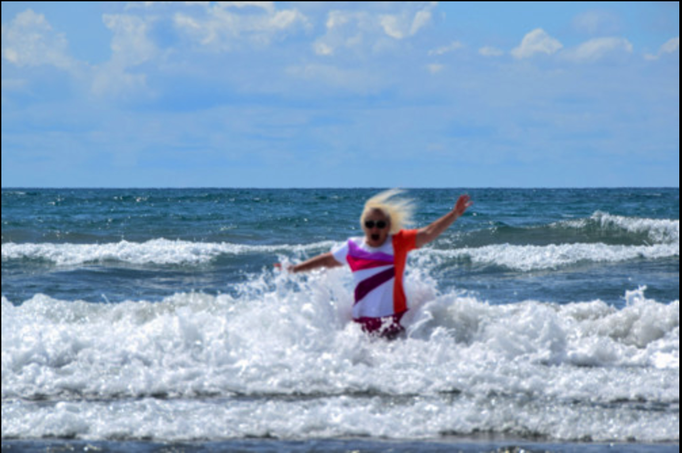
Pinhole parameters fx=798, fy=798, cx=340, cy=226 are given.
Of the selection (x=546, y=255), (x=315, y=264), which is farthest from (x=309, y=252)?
(x=315, y=264)

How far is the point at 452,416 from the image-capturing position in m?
5.64

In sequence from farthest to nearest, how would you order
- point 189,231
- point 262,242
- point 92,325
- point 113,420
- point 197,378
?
point 189,231
point 262,242
point 92,325
point 197,378
point 113,420

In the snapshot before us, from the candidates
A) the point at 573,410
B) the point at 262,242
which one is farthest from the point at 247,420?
the point at 262,242

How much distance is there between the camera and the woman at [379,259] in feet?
23.5

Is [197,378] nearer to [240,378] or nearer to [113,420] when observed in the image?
[240,378]

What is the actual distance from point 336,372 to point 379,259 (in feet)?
3.64

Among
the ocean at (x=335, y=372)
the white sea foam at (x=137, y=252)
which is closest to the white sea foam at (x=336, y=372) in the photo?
the ocean at (x=335, y=372)

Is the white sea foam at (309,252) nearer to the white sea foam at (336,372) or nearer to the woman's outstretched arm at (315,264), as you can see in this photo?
the white sea foam at (336,372)

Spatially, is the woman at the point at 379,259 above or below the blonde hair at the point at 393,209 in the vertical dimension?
below

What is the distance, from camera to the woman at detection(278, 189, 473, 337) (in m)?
7.16

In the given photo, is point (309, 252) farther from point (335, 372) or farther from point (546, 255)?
point (335, 372)

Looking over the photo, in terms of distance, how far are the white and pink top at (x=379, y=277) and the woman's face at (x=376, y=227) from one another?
0.05 meters

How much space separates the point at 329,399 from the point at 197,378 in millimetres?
1234

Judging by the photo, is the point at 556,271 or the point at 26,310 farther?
the point at 556,271
